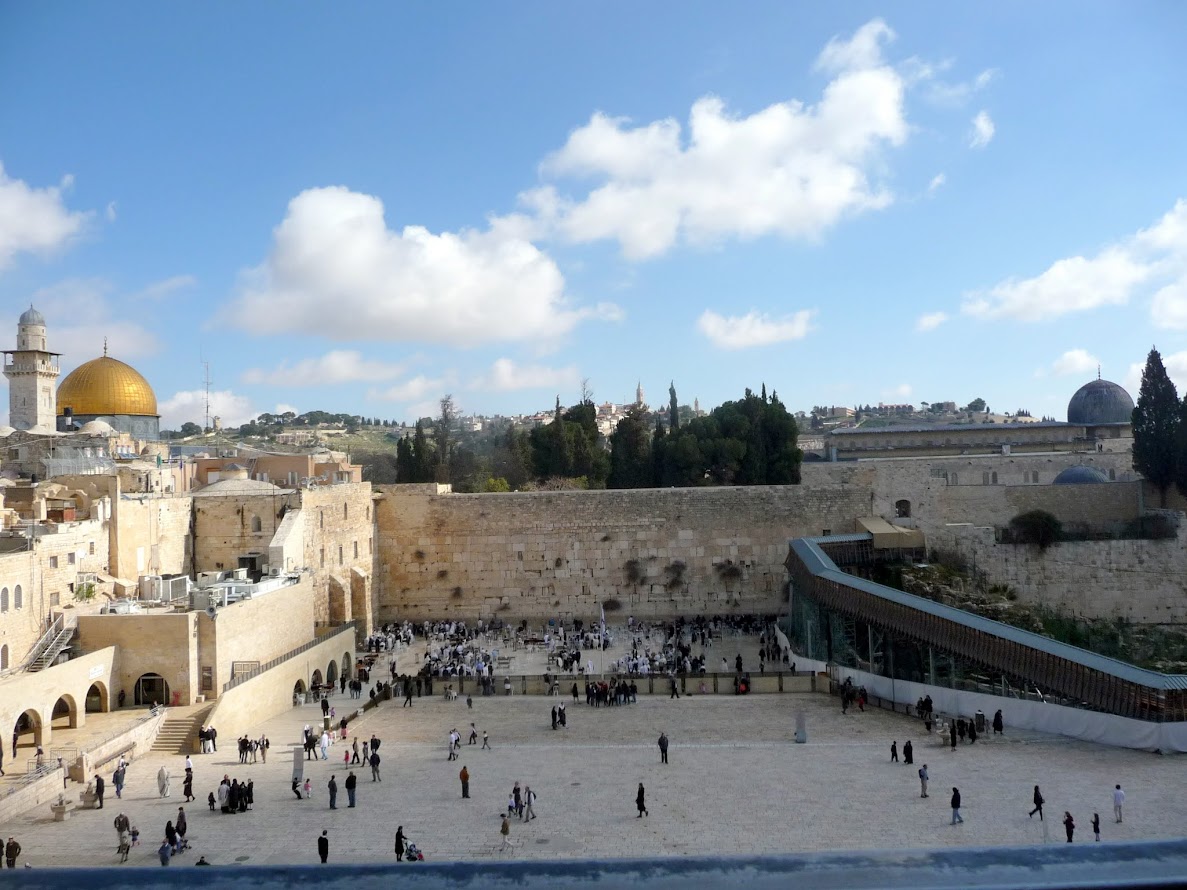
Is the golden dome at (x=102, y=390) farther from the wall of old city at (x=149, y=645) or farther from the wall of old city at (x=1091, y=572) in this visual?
the wall of old city at (x=1091, y=572)

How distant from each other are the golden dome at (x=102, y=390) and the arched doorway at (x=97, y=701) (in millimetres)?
19488

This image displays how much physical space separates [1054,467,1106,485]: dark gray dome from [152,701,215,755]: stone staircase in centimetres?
2547

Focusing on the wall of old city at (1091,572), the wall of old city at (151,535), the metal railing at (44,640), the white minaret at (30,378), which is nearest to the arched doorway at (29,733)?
the metal railing at (44,640)

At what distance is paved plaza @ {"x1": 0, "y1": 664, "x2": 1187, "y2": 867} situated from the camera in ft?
32.8

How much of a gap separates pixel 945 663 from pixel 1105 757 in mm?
4086

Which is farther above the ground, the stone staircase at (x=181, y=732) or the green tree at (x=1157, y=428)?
the green tree at (x=1157, y=428)

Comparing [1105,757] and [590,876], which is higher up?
[590,876]

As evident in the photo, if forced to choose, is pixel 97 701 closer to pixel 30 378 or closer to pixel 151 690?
pixel 151 690

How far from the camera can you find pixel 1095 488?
90.3 feet

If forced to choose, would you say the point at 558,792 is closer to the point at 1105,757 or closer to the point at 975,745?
the point at 975,745

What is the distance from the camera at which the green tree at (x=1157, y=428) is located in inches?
1086

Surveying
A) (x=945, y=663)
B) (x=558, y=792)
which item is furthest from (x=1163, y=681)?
(x=558, y=792)

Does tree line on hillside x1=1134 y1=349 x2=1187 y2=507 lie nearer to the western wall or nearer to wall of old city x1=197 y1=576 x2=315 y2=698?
the western wall

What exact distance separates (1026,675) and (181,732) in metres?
14.3
